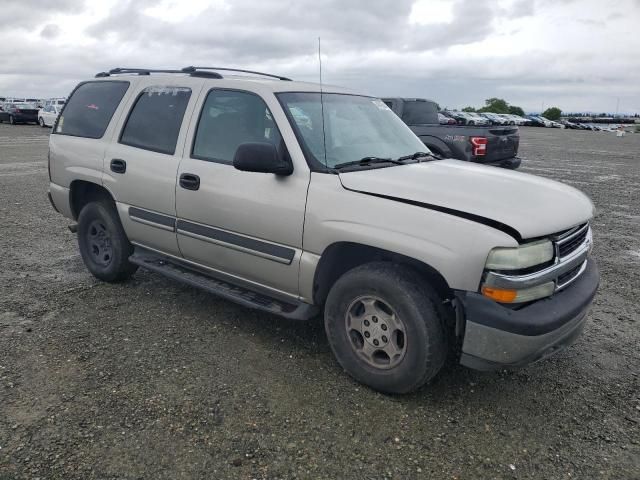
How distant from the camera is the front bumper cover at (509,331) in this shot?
2770mm

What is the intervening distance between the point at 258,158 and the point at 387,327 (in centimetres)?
129

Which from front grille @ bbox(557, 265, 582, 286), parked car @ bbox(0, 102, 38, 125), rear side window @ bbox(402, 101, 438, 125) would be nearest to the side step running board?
front grille @ bbox(557, 265, 582, 286)

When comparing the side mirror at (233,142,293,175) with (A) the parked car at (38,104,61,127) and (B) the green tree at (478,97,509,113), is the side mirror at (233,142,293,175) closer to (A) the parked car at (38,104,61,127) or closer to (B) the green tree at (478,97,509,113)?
(A) the parked car at (38,104,61,127)

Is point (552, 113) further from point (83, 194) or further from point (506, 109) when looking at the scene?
point (83, 194)

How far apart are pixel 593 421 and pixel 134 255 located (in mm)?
3736

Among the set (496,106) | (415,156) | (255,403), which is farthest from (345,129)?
(496,106)

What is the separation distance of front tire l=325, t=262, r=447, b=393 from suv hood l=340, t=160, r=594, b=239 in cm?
46

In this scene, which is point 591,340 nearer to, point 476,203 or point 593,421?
point 593,421

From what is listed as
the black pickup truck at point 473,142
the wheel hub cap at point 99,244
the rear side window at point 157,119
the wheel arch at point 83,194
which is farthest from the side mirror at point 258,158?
the black pickup truck at point 473,142

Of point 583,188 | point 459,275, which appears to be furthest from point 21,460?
point 583,188

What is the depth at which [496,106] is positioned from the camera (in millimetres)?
93562

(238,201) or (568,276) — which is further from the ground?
(238,201)

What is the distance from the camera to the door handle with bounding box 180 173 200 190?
393 centimetres

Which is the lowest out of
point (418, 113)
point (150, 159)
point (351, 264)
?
point (351, 264)
